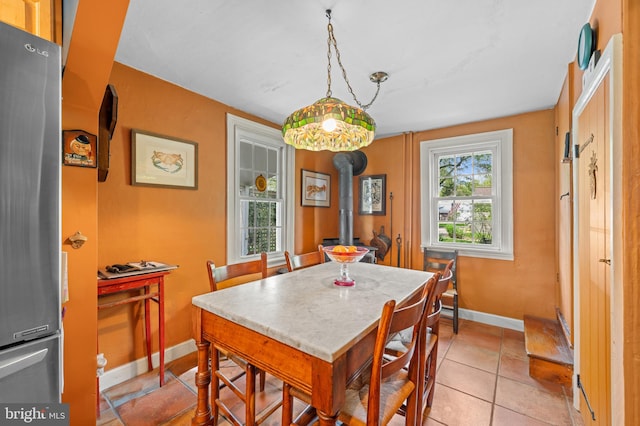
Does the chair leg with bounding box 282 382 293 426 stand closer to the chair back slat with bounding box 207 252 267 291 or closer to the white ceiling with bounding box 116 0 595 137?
the chair back slat with bounding box 207 252 267 291

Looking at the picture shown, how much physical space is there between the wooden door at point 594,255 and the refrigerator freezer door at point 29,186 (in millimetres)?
2190

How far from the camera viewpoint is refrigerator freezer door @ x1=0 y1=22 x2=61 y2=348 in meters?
0.79

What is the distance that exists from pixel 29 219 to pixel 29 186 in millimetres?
102

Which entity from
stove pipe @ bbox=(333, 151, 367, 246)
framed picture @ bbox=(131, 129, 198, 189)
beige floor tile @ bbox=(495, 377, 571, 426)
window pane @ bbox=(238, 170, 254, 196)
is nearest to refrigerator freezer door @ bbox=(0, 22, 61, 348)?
framed picture @ bbox=(131, 129, 198, 189)

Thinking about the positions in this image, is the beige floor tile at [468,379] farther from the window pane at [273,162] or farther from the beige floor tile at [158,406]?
the window pane at [273,162]

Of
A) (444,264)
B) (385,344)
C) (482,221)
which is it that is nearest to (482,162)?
(482,221)

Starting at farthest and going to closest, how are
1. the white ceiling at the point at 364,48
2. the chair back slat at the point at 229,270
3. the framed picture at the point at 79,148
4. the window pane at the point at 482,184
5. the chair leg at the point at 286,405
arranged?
the window pane at the point at 482,184
the chair back slat at the point at 229,270
the white ceiling at the point at 364,48
the framed picture at the point at 79,148
the chair leg at the point at 286,405

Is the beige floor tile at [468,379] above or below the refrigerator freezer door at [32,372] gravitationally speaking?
below

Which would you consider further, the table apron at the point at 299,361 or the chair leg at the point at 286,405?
the chair leg at the point at 286,405

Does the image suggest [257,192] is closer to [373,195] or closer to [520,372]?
[373,195]

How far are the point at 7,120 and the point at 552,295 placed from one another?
4190 mm

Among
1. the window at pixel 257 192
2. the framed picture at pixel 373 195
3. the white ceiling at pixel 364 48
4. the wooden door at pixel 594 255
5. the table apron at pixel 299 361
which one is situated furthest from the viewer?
the framed picture at pixel 373 195

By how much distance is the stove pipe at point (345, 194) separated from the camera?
3.86 meters

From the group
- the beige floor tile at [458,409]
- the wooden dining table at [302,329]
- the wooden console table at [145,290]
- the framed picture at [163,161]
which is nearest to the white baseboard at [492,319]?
the beige floor tile at [458,409]
